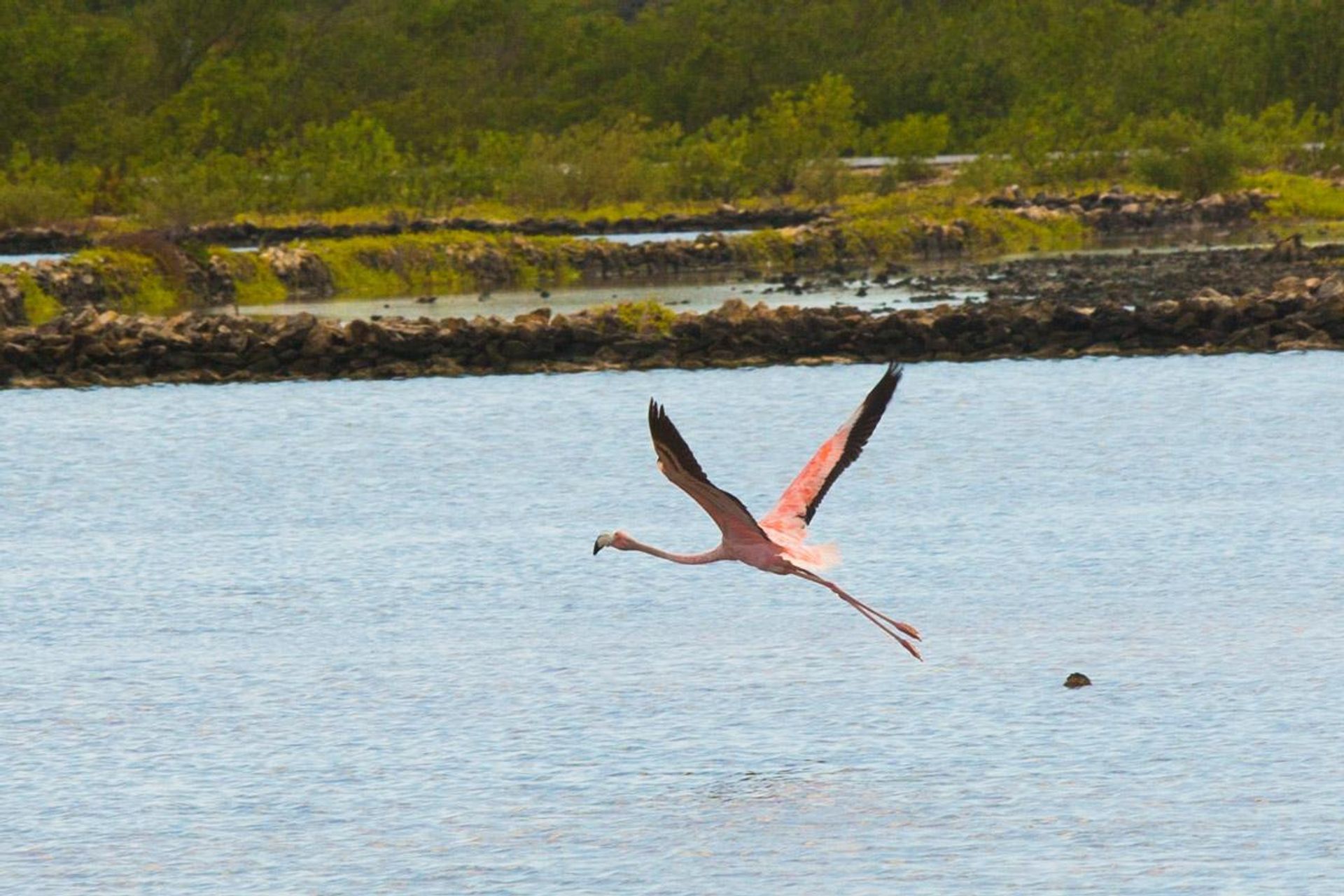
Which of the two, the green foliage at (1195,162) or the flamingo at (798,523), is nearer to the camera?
the flamingo at (798,523)

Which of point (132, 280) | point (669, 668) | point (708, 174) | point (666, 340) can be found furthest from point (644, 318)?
point (708, 174)

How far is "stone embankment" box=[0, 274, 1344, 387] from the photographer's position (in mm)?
30797

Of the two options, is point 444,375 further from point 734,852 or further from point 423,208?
point 423,208

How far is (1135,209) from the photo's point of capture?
216ft

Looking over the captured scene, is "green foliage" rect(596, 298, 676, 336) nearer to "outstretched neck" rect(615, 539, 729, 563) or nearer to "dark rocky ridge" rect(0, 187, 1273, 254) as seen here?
"outstretched neck" rect(615, 539, 729, 563)

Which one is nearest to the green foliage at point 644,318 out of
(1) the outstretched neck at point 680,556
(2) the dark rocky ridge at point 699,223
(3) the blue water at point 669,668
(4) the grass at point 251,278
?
(3) the blue water at point 669,668

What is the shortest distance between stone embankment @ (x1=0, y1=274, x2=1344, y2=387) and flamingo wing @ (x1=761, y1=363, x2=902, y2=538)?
1888 centimetres

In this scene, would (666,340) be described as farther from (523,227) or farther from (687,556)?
(523,227)

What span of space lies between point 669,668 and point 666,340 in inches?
710

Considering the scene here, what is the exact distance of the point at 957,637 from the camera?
1404cm

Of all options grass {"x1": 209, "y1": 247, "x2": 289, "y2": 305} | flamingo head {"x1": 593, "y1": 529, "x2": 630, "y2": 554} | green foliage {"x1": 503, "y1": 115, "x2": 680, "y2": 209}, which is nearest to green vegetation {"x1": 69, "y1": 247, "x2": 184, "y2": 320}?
grass {"x1": 209, "y1": 247, "x2": 289, "y2": 305}

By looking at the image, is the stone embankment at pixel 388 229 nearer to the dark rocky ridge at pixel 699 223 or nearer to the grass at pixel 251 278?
the dark rocky ridge at pixel 699 223

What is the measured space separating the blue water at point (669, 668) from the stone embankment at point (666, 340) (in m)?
5.15

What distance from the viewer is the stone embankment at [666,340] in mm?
30797
